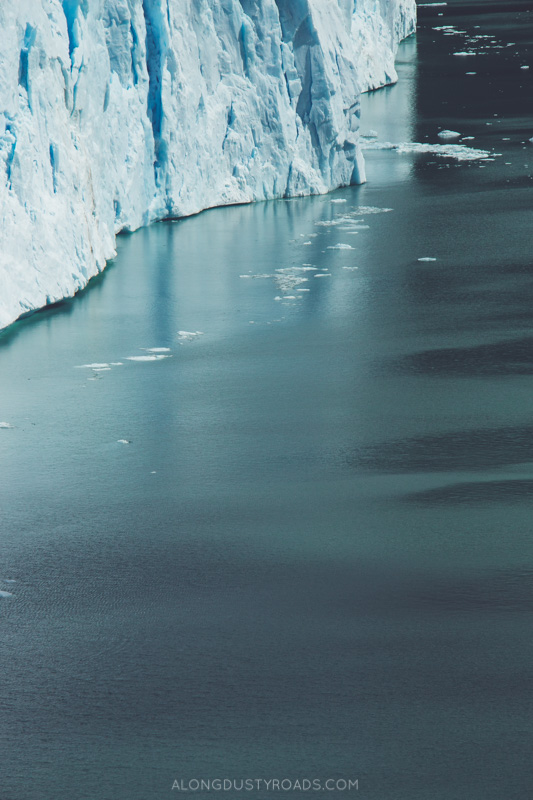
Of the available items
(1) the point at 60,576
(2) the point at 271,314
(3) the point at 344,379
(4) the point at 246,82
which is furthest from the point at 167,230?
(1) the point at 60,576

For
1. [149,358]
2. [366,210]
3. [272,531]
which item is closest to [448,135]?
[366,210]

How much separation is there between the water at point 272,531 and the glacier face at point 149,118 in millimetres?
765

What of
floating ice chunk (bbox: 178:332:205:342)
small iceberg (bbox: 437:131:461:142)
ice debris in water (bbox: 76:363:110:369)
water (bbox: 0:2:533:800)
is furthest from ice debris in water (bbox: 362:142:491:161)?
ice debris in water (bbox: 76:363:110:369)

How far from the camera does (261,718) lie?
4.43m

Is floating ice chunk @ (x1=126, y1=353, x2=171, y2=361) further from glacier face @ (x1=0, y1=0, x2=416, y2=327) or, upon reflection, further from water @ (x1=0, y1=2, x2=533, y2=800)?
glacier face @ (x1=0, y1=0, x2=416, y2=327)

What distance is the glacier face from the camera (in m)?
9.60

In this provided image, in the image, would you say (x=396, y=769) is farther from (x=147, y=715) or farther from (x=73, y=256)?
(x=73, y=256)

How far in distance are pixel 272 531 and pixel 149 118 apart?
27.3ft

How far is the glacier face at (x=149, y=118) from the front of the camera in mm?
9602

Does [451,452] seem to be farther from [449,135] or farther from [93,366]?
[449,135]

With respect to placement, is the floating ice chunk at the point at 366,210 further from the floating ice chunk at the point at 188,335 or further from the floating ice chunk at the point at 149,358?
the floating ice chunk at the point at 149,358

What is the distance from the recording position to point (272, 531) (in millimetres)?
5922

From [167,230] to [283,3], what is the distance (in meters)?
3.93

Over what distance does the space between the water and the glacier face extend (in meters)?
0.77
